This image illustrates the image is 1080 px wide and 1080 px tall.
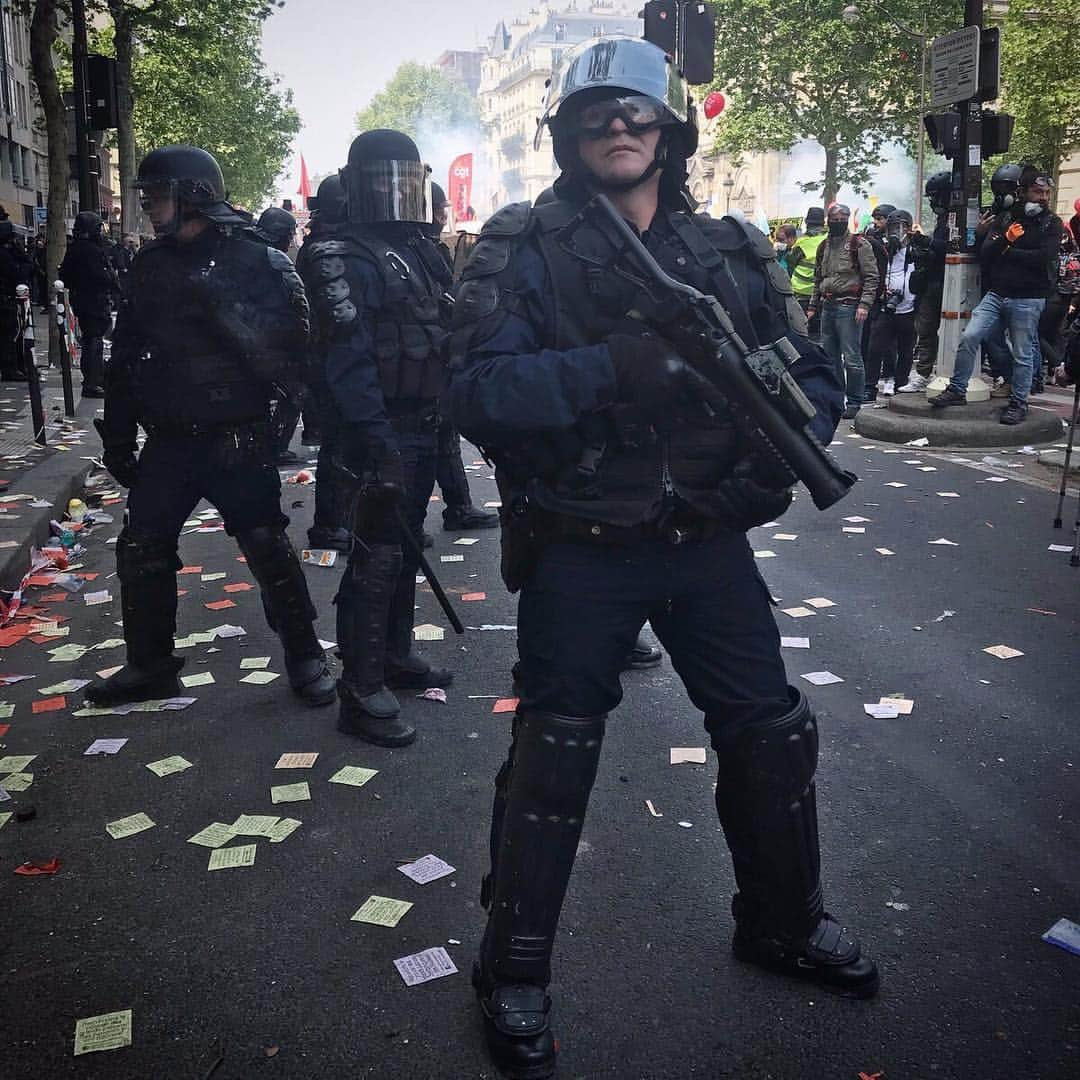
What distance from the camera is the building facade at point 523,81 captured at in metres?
147

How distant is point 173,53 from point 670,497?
3409cm

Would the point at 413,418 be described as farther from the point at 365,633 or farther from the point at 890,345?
the point at 890,345

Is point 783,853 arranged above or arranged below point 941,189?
below

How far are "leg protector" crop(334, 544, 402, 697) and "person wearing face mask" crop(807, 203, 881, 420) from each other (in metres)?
8.56

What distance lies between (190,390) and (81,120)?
10.1 m

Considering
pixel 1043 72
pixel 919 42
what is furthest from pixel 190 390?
pixel 919 42

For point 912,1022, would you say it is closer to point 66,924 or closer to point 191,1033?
point 191,1033

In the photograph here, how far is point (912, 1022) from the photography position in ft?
8.52

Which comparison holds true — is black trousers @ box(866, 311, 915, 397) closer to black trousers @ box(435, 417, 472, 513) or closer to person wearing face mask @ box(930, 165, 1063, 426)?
person wearing face mask @ box(930, 165, 1063, 426)

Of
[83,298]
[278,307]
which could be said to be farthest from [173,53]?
[278,307]

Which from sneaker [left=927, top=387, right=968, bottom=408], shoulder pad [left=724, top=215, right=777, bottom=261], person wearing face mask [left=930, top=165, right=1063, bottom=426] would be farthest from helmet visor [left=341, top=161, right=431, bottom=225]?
sneaker [left=927, top=387, right=968, bottom=408]

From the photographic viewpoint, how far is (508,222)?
253cm

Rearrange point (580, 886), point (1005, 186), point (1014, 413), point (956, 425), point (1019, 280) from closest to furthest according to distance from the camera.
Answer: point (580, 886), point (1019, 280), point (956, 425), point (1014, 413), point (1005, 186)

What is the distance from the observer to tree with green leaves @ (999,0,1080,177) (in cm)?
3312
